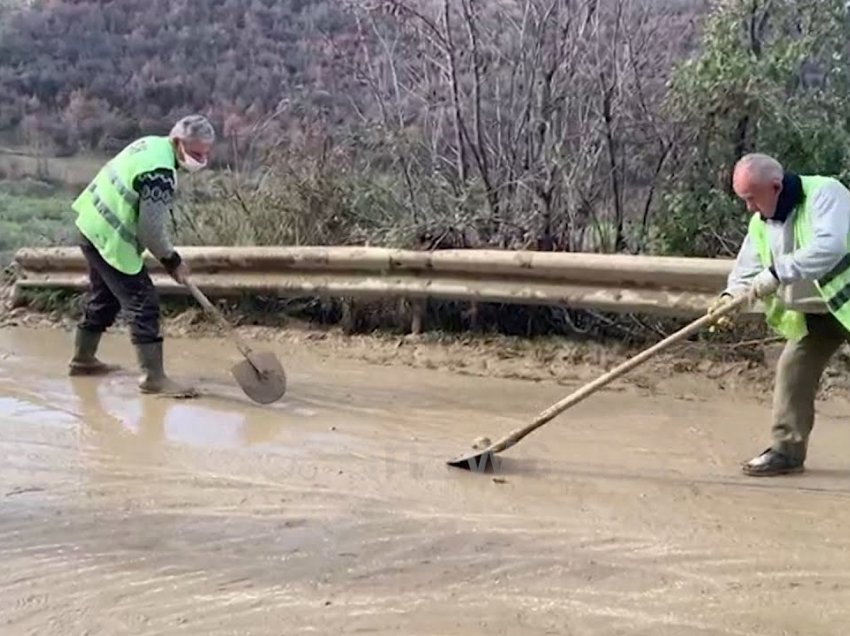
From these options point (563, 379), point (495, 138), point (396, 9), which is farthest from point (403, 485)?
point (396, 9)

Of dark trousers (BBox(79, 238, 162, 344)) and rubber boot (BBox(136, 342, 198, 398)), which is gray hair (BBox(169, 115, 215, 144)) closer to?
dark trousers (BBox(79, 238, 162, 344))

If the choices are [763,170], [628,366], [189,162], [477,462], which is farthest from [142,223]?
[763,170]

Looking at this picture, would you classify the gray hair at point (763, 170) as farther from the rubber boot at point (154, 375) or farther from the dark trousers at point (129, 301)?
the dark trousers at point (129, 301)

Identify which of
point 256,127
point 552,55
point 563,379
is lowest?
point 563,379

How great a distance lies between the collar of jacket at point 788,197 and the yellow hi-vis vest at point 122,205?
143 inches

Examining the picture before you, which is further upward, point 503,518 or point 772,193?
point 772,193

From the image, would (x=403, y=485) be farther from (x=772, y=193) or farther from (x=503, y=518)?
(x=772, y=193)

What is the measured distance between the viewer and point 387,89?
31.6 feet

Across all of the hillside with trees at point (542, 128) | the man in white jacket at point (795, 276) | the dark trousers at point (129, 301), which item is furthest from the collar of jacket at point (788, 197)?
the dark trousers at point (129, 301)

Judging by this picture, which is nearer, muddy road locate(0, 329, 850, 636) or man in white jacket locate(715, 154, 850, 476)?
muddy road locate(0, 329, 850, 636)

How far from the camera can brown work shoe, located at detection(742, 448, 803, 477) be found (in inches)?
231

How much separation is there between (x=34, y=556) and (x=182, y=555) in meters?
0.57

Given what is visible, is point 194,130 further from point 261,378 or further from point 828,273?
point 828,273

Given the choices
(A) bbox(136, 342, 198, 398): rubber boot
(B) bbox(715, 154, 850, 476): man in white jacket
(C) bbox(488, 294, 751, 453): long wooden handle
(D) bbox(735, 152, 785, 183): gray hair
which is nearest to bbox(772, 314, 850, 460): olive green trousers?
(B) bbox(715, 154, 850, 476): man in white jacket
